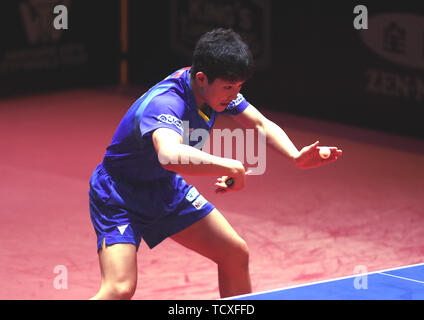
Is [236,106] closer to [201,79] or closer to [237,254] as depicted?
[201,79]

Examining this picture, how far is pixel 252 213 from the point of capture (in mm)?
6918

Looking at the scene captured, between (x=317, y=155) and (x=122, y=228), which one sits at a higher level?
(x=317, y=155)

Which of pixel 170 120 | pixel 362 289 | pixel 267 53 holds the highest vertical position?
pixel 170 120

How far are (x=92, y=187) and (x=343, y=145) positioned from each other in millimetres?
5033

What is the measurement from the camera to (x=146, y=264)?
19.3ft

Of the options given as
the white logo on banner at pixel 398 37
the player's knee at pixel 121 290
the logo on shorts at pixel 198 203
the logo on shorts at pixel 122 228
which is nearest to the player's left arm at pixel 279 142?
the logo on shorts at pixel 198 203

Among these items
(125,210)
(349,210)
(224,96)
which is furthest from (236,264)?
(349,210)

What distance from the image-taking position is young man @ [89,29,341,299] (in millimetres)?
3740

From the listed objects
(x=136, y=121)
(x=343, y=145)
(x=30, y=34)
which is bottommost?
(x=343, y=145)

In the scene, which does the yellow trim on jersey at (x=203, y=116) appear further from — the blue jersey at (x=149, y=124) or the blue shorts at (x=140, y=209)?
the blue shorts at (x=140, y=209)

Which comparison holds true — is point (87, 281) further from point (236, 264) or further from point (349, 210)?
point (349, 210)

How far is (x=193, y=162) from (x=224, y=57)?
0.48m

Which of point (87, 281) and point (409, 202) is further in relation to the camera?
point (409, 202)

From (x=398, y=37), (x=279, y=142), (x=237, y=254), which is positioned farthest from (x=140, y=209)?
(x=398, y=37)
